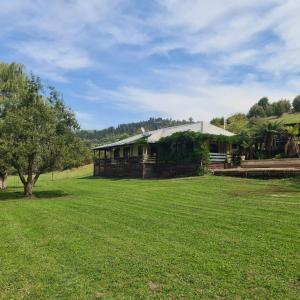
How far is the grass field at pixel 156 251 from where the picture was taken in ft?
20.4

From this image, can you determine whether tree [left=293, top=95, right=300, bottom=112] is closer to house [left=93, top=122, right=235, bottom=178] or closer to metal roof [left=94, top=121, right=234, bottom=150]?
metal roof [left=94, top=121, right=234, bottom=150]

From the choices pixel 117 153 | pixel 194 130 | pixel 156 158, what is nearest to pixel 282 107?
pixel 117 153

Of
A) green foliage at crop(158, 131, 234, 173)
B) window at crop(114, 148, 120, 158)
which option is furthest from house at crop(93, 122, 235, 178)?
window at crop(114, 148, 120, 158)

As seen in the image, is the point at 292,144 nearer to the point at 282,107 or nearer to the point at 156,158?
the point at 156,158

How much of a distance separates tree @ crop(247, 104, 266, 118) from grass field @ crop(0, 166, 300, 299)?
78754 mm

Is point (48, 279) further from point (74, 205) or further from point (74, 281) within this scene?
point (74, 205)

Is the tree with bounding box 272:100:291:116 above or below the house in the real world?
above

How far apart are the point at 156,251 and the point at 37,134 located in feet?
43.0

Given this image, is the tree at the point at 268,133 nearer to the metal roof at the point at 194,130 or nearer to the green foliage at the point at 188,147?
the metal roof at the point at 194,130

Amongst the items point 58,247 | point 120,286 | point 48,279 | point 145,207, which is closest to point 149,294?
point 120,286

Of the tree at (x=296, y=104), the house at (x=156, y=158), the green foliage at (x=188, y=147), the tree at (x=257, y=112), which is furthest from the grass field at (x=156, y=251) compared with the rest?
the tree at (x=257, y=112)

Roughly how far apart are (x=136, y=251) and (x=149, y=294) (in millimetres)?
2315

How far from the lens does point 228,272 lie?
6734 mm

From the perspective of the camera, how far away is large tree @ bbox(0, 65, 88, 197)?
19297 mm
